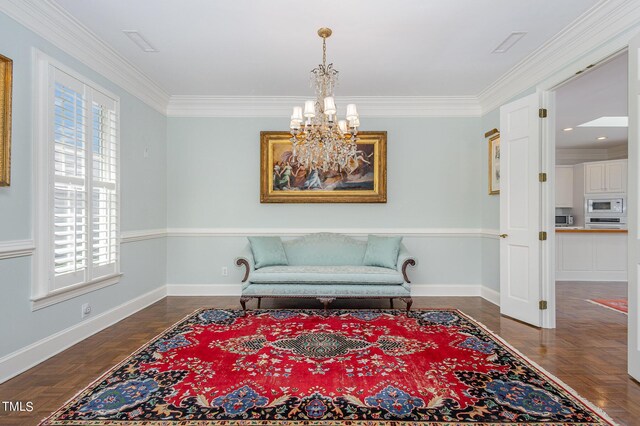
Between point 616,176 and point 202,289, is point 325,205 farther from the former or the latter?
point 616,176

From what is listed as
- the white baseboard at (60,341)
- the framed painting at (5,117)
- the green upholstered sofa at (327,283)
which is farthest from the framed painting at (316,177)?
the framed painting at (5,117)

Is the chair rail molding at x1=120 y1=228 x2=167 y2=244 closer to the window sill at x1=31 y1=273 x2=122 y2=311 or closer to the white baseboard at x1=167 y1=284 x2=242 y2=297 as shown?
the window sill at x1=31 y1=273 x2=122 y2=311

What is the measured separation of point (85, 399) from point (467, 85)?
5233 mm

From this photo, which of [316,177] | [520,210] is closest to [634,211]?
[520,210]

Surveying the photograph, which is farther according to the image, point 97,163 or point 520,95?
point 520,95

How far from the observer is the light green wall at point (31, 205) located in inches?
104

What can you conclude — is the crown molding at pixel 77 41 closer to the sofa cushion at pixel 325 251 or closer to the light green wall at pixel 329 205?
the light green wall at pixel 329 205

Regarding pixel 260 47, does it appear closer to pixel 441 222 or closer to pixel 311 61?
pixel 311 61

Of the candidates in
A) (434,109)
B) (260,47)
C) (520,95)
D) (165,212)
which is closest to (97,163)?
(165,212)

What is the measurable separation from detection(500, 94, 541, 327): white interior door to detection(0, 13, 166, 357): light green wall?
457 centimetres

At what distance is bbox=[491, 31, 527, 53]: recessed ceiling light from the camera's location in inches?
134

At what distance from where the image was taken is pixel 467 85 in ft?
15.6

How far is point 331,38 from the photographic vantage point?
3.47 m

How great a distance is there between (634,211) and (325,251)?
3.33m
